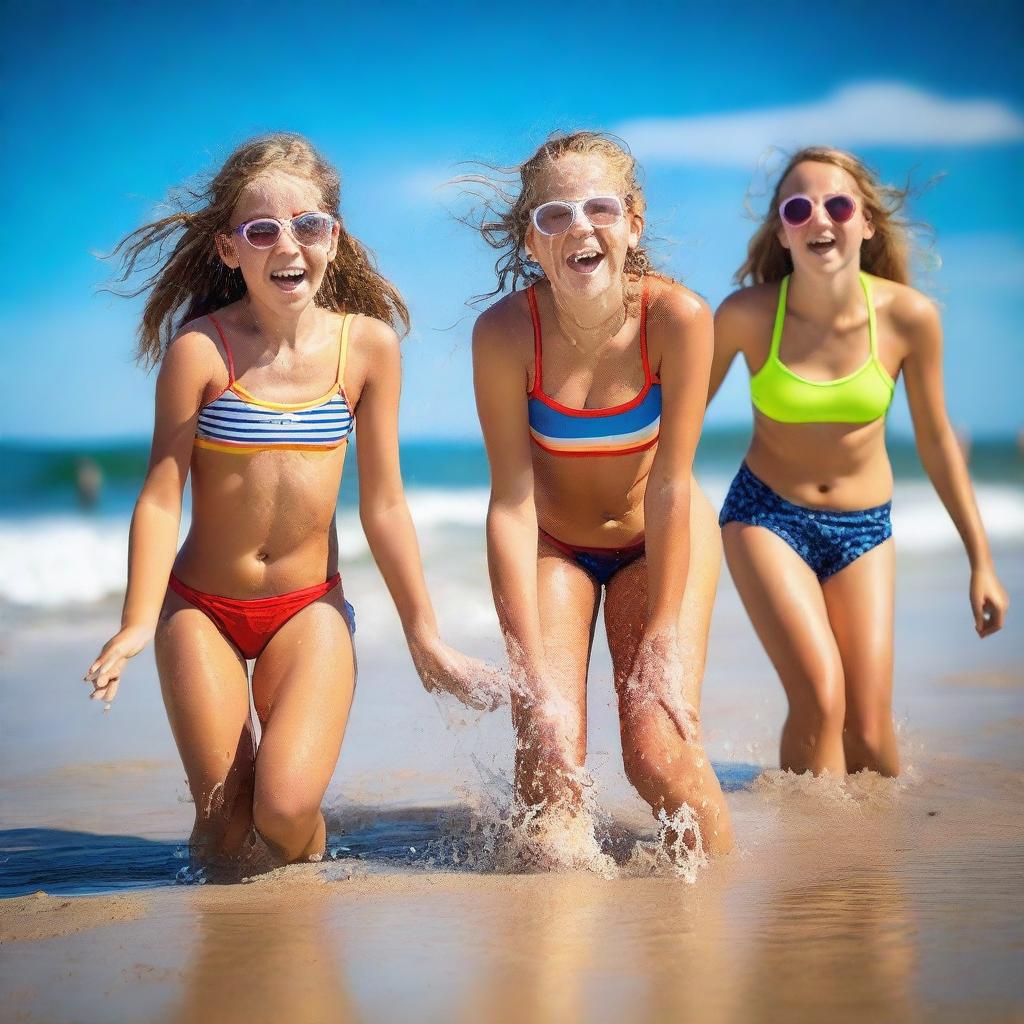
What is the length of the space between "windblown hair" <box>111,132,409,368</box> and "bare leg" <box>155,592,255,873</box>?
97 cm

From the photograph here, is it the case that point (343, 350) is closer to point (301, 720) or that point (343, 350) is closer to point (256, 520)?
point (256, 520)

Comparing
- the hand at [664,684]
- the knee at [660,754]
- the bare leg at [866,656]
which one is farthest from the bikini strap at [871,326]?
the knee at [660,754]

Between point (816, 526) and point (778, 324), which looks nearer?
point (816, 526)

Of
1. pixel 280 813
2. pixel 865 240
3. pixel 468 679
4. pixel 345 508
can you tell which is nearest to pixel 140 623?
pixel 280 813

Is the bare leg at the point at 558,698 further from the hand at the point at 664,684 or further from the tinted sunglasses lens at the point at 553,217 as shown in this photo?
the tinted sunglasses lens at the point at 553,217

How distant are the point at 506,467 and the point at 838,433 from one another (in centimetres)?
167

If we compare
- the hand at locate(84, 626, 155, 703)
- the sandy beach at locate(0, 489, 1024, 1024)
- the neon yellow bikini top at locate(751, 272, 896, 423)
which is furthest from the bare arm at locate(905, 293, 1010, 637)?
the hand at locate(84, 626, 155, 703)

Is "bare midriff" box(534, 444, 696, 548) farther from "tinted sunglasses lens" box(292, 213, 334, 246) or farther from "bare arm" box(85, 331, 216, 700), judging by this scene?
"bare arm" box(85, 331, 216, 700)

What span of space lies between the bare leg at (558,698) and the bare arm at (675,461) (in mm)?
266

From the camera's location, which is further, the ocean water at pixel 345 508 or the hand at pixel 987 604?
the ocean water at pixel 345 508

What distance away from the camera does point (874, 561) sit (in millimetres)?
5324

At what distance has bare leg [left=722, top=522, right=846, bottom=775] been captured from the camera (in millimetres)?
4973

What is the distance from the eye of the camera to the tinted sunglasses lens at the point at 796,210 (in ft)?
17.2

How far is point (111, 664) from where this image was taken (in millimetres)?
3674
